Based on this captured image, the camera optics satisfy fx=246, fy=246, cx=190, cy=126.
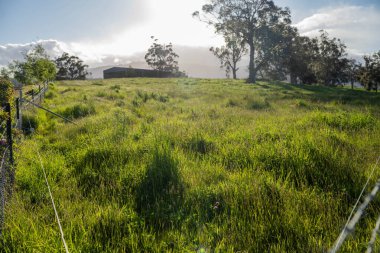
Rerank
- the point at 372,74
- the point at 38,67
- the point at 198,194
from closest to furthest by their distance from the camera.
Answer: the point at 198,194 → the point at 38,67 → the point at 372,74

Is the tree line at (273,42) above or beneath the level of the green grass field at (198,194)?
above

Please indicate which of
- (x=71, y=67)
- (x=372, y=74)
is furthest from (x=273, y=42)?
(x=71, y=67)

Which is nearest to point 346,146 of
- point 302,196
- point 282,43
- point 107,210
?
point 302,196

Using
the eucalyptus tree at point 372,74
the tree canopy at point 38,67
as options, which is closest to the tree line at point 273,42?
the eucalyptus tree at point 372,74

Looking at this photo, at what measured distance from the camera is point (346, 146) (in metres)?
5.03

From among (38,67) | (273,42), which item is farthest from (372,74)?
(38,67)

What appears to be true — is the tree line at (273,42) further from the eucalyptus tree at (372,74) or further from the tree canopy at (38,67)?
the tree canopy at (38,67)

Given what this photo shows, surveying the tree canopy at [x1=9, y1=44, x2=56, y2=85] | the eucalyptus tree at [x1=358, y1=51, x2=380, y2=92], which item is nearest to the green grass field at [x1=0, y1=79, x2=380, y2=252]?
the tree canopy at [x1=9, y1=44, x2=56, y2=85]

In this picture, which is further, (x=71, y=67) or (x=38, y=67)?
(x=71, y=67)

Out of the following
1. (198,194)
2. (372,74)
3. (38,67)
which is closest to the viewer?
(198,194)

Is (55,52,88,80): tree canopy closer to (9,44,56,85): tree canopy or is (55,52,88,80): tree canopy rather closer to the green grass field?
(9,44,56,85): tree canopy

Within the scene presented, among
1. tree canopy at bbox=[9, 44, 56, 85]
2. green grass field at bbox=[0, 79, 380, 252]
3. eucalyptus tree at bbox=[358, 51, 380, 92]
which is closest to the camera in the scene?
green grass field at bbox=[0, 79, 380, 252]

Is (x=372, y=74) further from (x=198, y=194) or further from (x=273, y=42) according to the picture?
(x=198, y=194)

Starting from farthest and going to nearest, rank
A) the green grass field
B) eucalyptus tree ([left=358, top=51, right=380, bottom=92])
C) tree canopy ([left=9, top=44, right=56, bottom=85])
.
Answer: eucalyptus tree ([left=358, top=51, right=380, bottom=92]) < tree canopy ([left=9, top=44, right=56, bottom=85]) < the green grass field
